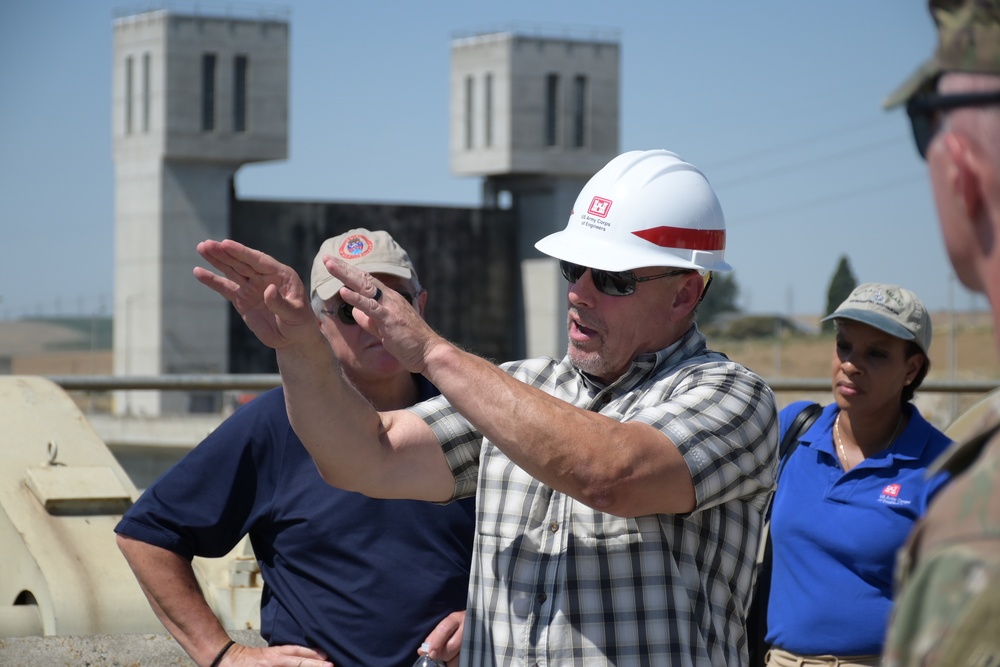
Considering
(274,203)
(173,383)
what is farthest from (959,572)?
(274,203)

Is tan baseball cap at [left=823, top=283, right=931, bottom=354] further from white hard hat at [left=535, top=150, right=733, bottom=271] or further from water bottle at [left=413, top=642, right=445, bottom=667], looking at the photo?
water bottle at [left=413, top=642, right=445, bottom=667]

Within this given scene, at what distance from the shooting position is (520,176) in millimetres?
36625

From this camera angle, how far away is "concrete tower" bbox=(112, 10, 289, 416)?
108 feet

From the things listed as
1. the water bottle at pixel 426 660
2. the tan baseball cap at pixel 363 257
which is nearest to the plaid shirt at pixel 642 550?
the water bottle at pixel 426 660

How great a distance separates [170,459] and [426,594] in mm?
21890

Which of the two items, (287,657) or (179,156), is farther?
(179,156)

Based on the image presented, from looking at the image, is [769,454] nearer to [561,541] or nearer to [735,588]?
[735,588]

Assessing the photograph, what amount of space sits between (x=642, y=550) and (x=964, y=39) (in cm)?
133

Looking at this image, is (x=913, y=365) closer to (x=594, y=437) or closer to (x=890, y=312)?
(x=890, y=312)

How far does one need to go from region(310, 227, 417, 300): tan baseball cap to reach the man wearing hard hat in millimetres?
749

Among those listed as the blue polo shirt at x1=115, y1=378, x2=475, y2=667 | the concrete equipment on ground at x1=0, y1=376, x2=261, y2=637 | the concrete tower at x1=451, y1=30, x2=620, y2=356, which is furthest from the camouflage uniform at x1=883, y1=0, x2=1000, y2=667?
the concrete tower at x1=451, y1=30, x2=620, y2=356

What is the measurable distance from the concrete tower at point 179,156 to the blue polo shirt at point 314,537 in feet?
96.8

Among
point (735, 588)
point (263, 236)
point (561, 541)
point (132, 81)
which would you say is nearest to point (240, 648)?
point (561, 541)

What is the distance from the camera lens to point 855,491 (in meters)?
3.54
